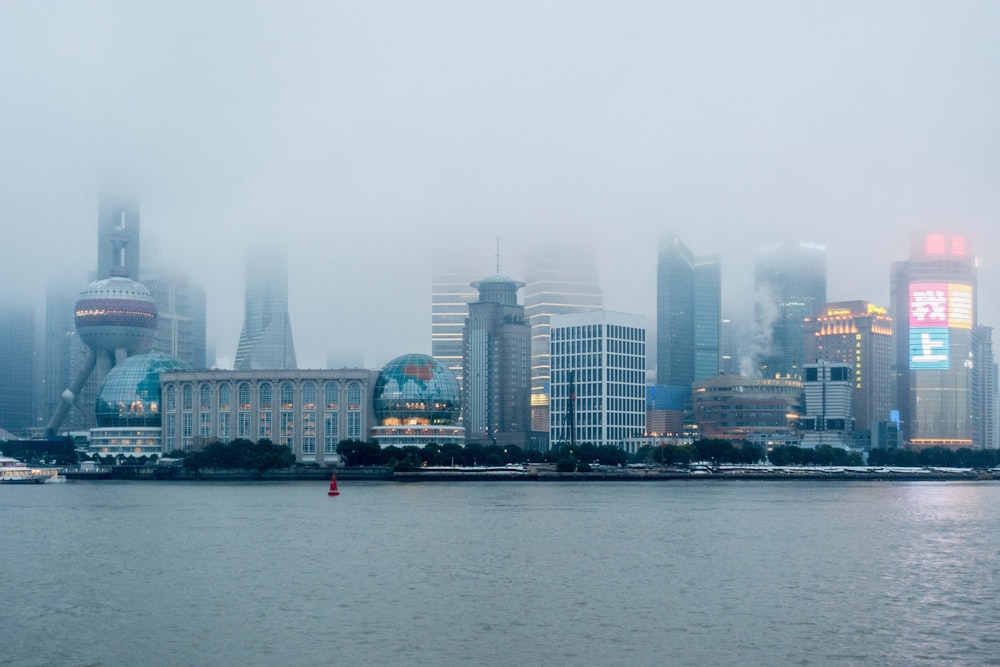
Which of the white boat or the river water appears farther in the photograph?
the white boat

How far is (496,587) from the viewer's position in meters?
66.0

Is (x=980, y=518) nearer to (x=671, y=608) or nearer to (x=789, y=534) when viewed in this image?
(x=789, y=534)

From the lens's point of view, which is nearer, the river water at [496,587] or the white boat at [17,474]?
the river water at [496,587]

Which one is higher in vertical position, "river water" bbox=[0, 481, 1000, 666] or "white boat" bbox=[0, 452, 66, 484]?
"river water" bbox=[0, 481, 1000, 666]

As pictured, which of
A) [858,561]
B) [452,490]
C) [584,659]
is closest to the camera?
[584,659]

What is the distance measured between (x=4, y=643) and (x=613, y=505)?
3472 inches

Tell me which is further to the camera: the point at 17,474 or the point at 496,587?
the point at 17,474

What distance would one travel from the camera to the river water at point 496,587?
49.6 m

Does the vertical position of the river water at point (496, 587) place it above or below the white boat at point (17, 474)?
above

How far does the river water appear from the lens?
49.6 meters

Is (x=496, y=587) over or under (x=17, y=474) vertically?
over

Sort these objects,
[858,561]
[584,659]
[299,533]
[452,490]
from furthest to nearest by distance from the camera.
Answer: [452,490] < [299,533] < [858,561] < [584,659]

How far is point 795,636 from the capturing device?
2050 inches

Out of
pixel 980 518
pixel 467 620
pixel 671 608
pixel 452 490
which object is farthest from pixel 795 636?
pixel 452 490
